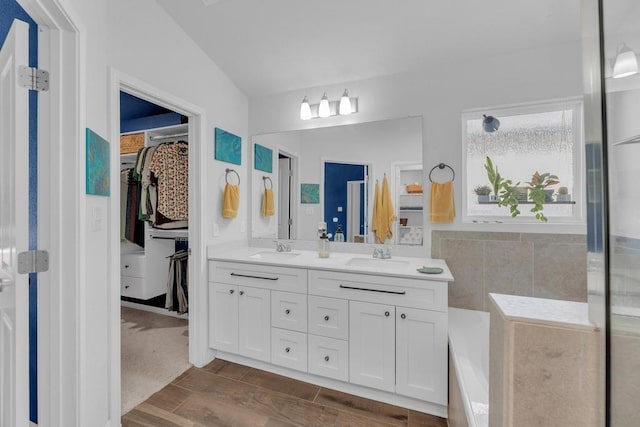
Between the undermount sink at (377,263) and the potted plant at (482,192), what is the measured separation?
747mm

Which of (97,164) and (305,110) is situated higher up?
(305,110)

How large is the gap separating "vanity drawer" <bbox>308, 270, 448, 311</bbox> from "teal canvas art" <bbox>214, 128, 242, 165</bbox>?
131cm

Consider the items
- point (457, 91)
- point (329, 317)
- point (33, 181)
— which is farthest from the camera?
point (457, 91)

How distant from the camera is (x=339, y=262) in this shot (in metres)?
2.08

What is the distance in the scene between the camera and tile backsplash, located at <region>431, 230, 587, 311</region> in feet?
6.06

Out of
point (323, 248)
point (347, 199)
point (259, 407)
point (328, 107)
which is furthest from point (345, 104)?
point (259, 407)

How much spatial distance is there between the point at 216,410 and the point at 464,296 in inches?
73.7

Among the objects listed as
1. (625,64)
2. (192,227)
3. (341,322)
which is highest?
(625,64)

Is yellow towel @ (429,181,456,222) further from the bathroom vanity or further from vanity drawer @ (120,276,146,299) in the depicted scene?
vanity drawer @ (120,276,146,299)

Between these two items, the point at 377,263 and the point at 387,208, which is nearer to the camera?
the point at 377,263

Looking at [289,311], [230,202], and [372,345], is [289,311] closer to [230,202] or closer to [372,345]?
[372,345]

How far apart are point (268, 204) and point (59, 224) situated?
171 cm

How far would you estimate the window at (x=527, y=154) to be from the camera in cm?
190

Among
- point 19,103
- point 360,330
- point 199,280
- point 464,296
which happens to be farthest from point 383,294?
point 19,103
